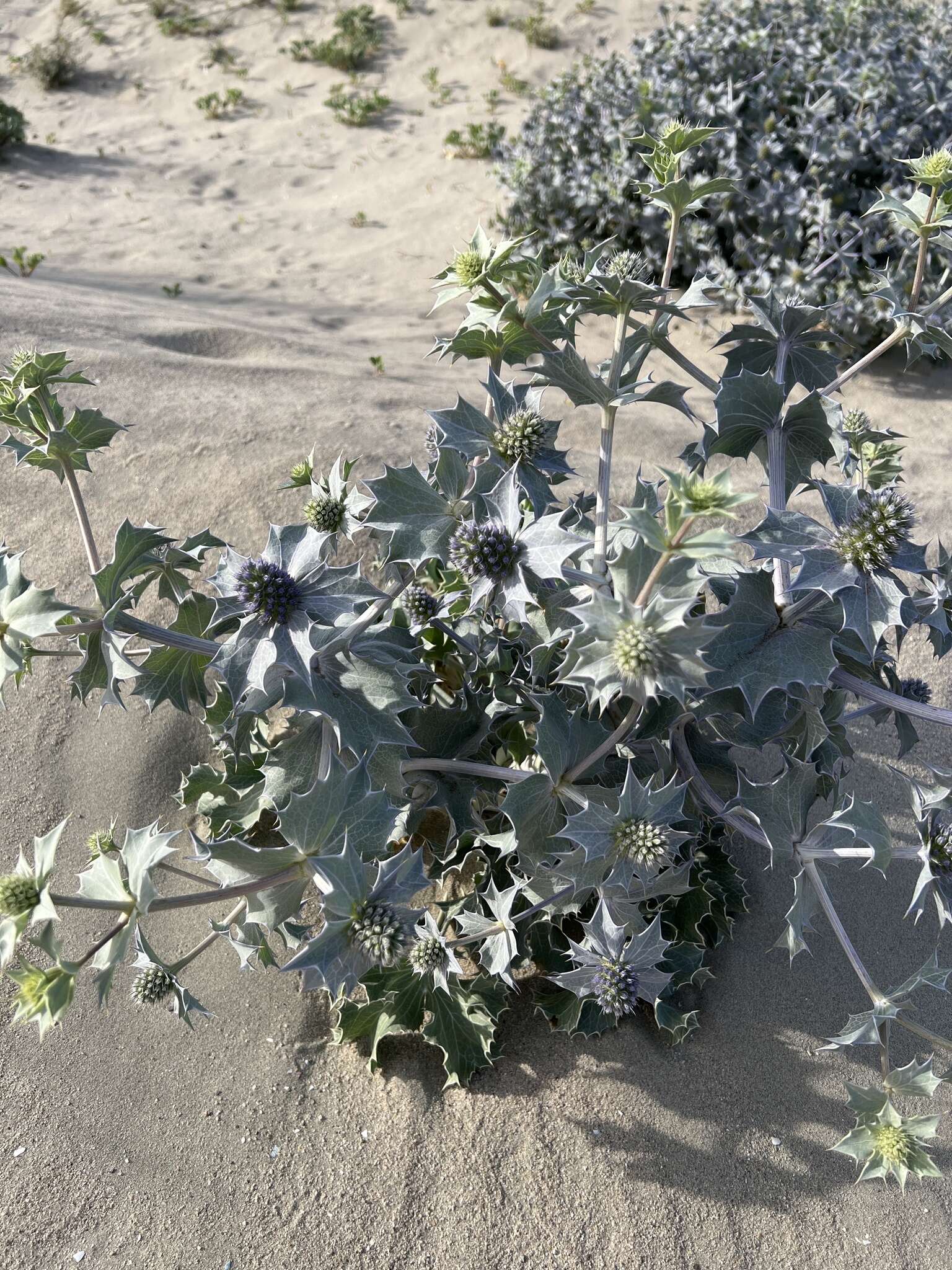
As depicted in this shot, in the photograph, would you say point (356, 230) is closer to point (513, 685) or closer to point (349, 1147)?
point (513, 685)

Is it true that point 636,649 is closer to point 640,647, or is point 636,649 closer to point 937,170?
point 640,647

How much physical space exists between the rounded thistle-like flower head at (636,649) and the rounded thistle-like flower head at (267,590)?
2.09 feet

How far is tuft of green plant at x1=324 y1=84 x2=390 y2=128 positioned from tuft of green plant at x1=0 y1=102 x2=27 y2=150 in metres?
2.87

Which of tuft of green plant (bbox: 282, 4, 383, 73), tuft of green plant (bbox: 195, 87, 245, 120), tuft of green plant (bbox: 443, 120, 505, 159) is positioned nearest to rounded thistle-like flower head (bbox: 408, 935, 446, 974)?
tuft of green plant (bbox: 443, 120, 505, 159)

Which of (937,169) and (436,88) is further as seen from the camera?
(436,88)

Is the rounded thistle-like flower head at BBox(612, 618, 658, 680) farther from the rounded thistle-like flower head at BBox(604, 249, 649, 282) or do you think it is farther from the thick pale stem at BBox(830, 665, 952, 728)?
the rounded thistle-like flower head at BBox(604, 249, 649, 282)

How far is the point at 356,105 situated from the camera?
352 inches

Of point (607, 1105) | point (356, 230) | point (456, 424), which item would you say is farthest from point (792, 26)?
point (607, 1105)

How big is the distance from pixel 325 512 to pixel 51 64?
1002 centimetres

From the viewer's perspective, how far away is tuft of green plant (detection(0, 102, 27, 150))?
820cm

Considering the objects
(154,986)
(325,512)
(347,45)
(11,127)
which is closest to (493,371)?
(325,512)

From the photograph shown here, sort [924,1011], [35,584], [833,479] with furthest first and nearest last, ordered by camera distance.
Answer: [833,479], [35,584], [924,1011]

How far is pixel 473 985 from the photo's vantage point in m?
2.04

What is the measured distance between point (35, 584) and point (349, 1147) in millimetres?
2000
